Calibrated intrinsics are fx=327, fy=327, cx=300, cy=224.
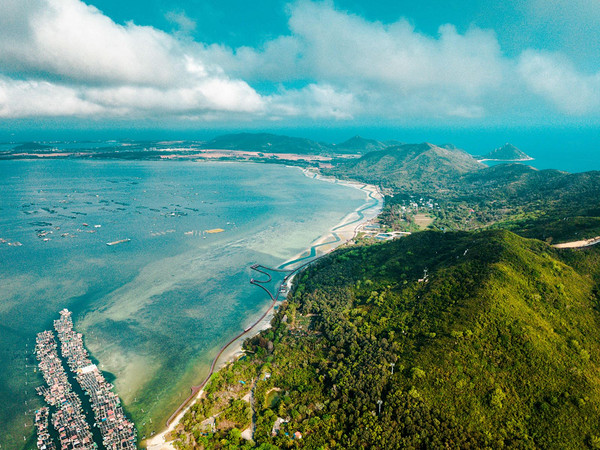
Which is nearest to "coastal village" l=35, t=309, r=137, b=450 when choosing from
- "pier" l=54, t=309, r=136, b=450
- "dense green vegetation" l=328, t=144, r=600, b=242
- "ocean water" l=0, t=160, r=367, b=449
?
"pier" l=54, t=309, r=136, b=450

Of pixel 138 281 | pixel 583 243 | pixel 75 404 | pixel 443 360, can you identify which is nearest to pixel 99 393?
pixel 75 404

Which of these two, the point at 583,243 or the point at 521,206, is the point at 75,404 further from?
the point at 521,206

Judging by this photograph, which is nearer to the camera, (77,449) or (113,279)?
(77,449)

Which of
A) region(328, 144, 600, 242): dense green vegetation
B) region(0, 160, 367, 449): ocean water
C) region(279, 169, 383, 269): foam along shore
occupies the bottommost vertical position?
region(0, 160, 367, 449): ocean water

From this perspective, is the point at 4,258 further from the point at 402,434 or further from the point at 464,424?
the point at 464,424

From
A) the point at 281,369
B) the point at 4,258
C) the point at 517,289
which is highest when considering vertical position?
the point at 517,289

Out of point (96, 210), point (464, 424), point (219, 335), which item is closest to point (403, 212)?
point (219, 335)

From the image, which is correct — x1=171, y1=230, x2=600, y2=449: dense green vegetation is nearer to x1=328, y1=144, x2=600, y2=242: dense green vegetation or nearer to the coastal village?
the coastal village
